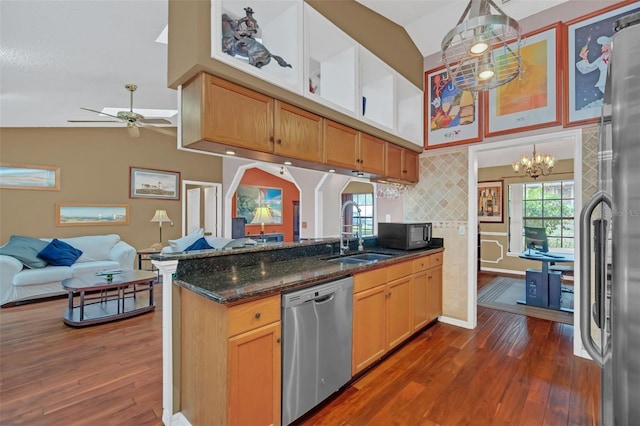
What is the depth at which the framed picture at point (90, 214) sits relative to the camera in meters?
5.19

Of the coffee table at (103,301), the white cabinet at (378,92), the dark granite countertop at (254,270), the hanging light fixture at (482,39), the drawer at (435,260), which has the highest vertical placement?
the white cabinet at (378,92)

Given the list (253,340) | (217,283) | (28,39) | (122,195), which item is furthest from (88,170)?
(253,340)

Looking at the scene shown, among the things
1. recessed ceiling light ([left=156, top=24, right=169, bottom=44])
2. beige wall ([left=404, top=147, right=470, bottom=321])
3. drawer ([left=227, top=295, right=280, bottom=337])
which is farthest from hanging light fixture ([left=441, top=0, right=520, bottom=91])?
recessed ceiling light ([left=156, top=24, right=169, bottom=44])

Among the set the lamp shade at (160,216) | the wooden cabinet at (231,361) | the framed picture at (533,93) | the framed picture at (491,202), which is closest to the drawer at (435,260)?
the framed picture at (533,93)

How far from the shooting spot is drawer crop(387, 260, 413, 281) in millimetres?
2506

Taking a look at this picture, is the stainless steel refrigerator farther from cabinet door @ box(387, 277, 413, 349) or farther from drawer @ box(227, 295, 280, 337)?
cabinet door @ box(387, 277, 413, 349)

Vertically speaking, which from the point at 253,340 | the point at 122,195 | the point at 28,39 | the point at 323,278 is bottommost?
the point at 253,340

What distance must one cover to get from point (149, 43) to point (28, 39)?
0.89 metres

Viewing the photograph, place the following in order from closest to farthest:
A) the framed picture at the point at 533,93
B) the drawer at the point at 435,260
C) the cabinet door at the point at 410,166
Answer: the framed picture at the point at 533,93 → the drawer at the point at 435,260 → the cabinet door at the point at 410,166

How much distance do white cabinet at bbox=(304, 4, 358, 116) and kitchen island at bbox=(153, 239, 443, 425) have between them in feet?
4.44

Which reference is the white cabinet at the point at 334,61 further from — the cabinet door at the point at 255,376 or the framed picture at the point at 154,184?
the framed picture at the point at 154,184

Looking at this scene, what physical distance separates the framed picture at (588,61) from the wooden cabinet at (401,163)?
150 centimetres

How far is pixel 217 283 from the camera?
63.4 inches

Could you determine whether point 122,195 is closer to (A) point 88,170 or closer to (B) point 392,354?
(A) point 88,170
